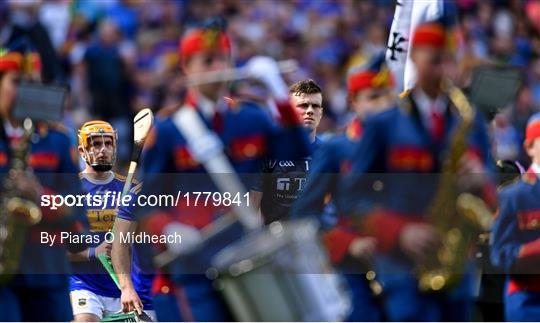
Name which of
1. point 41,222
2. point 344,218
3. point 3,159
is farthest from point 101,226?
point 344,218

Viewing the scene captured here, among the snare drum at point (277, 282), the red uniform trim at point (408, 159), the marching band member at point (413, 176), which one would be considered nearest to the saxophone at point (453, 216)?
the marching band member at point (413, 176)

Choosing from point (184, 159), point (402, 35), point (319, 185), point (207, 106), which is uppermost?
point (402, 35)

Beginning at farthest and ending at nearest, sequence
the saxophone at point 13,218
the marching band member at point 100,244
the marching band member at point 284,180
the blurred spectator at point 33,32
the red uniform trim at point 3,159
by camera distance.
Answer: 1. the blurred spectator at point 33,32
2. the marching band member at point 100,244
3. the red uniform trim at point 3,159
4. the saxophone at point 13,218
5. the marching band member at point 284,180

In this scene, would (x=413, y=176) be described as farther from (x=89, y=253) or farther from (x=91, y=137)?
(x=91, y=137)

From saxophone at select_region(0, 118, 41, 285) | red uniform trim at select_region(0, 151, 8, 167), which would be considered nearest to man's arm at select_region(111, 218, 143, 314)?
saxophone at select_region(0, 118, 41, 285)

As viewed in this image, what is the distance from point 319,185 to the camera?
8.80 metres

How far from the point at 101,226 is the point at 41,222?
1.17 ft

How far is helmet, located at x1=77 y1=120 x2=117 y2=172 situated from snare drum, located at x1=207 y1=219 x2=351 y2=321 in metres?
2.23

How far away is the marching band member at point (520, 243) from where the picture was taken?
9344mm

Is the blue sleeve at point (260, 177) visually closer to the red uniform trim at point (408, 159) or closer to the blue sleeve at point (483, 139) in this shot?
the red uniform trim at point (408, 159)

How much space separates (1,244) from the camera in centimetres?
934

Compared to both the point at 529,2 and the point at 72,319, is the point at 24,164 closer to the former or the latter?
the point at 72,319

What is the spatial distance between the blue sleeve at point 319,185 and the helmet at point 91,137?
1.67m

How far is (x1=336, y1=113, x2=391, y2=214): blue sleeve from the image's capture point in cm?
834
